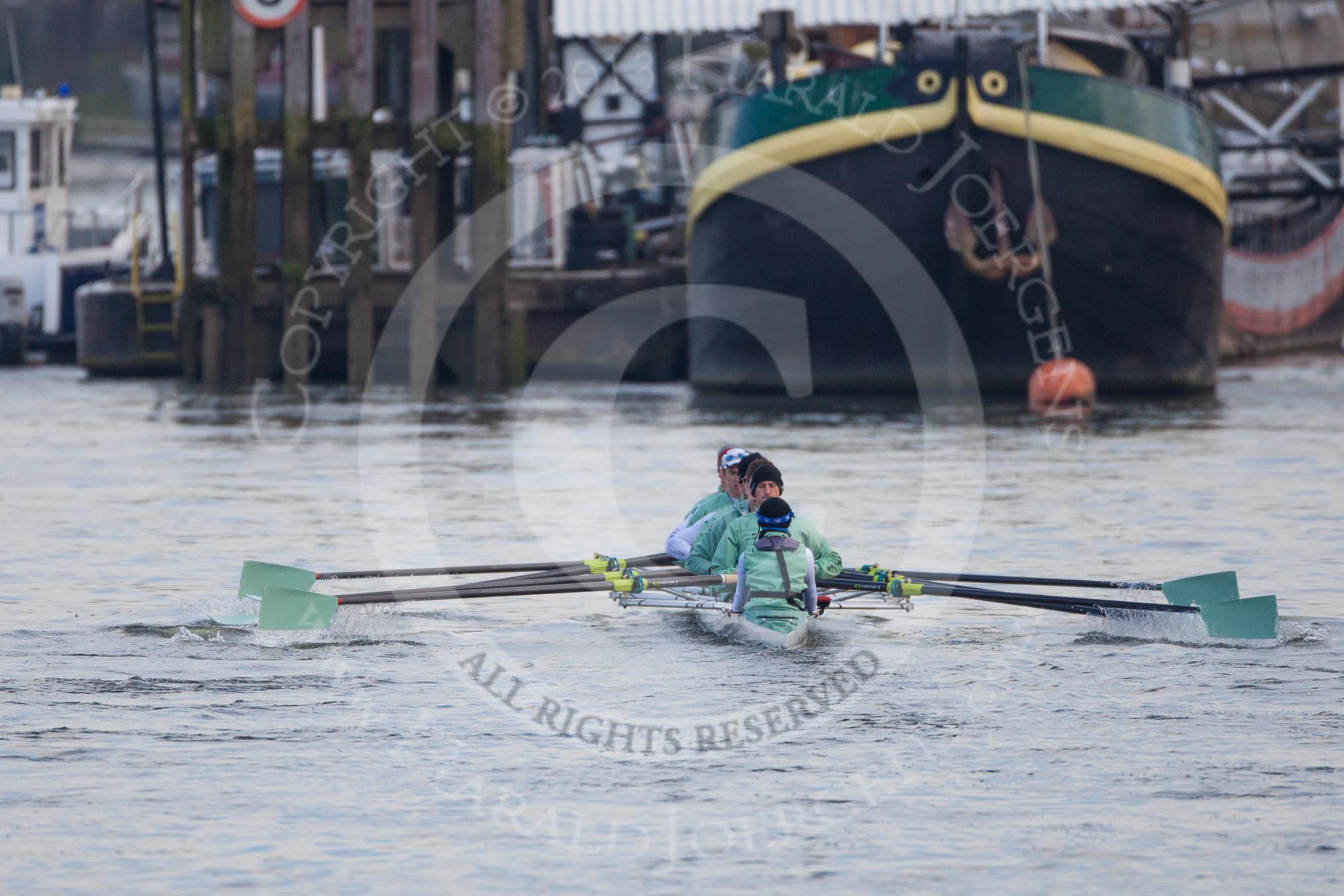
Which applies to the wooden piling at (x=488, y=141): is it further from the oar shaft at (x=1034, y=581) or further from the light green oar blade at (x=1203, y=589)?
the light green oar blade at (x=1203, y=589)

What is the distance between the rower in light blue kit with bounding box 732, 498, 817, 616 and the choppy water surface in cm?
32

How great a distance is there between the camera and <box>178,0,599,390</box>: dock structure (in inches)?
1187

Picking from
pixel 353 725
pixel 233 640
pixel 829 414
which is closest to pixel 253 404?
pixel 829 414

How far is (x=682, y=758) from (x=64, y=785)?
263 centimetres

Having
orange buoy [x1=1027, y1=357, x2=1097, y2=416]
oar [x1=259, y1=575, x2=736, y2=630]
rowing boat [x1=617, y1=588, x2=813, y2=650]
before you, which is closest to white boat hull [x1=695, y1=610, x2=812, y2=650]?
rowing boat [x1=617, y1=588, x2=813, y2=650]

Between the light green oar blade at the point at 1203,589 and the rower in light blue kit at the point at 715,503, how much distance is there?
9.01 feet

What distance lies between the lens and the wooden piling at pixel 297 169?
98.5 ft

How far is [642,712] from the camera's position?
9.84 meters

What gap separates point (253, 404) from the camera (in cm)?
2983

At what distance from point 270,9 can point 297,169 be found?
2.37 metres

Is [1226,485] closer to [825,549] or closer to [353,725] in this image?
[825,549]

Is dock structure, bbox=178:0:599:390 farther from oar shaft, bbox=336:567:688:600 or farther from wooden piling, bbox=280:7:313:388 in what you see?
oar shaft, bbox=336:567:688:600

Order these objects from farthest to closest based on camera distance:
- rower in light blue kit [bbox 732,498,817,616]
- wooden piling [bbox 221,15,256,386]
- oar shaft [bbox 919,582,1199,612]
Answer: wooden piling [bbox 221,15,256,386] < oar shaft [bbox 919,582,1199,612] < rower in light blue kit [bbox 732,498,817,616]

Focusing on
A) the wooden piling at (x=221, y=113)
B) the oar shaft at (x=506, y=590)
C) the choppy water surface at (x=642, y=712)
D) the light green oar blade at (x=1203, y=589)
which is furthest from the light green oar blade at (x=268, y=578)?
the wooden piling at (x=221, y=113)
